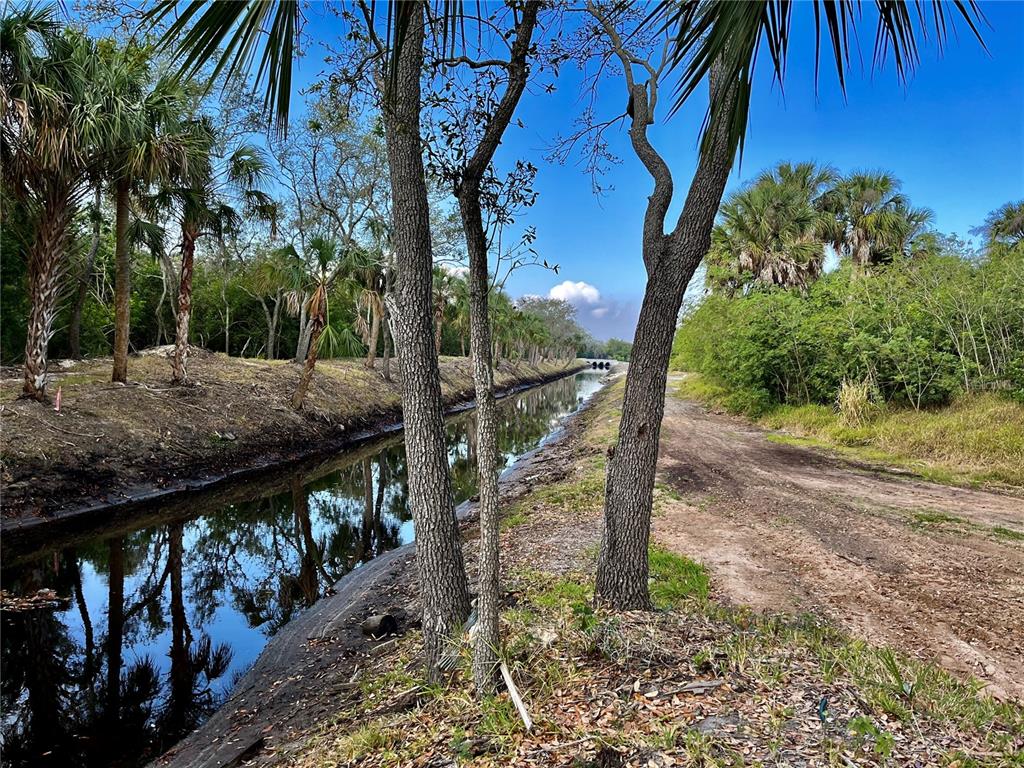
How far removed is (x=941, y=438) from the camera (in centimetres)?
1189

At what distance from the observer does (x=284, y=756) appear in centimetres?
348

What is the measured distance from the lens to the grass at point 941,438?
33.9 feet

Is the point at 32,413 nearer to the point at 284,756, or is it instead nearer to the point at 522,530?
the point at 522,530

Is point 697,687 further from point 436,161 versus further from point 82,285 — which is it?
point 82,285

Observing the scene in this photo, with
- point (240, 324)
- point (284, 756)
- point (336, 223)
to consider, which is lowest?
point (284, 756)

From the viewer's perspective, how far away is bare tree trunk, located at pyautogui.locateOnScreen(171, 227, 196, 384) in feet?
46.2

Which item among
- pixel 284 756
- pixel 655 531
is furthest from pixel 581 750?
pixel 655 531

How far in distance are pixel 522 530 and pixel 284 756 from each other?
4.82 metres

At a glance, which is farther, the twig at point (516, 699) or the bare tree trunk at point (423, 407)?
the bare tree trunk at point (423, 407)

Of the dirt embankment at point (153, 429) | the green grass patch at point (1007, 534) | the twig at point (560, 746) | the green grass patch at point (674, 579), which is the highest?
the dirt embankment at point (153, 429)

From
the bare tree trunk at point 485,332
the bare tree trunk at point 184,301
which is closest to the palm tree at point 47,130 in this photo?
the bare tree trunk at point 184,301

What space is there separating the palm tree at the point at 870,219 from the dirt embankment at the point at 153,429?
22357 millimetres

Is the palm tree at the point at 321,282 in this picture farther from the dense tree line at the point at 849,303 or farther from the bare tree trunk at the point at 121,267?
the dense tree line at the point at 849,303

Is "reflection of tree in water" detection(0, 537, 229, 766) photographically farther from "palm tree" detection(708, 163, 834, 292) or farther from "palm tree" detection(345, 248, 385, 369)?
"palm tree" detection(708, 163, 834, 292)
